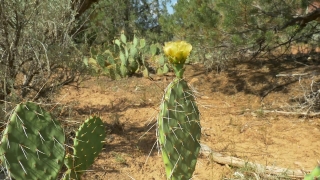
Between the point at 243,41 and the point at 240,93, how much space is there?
162 cm

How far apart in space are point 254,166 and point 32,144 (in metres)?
1.99

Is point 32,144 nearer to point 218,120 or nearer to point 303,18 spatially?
point 218,120

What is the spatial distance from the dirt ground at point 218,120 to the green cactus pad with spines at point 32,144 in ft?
1.66

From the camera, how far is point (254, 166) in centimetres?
339

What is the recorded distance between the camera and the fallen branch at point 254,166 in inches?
129

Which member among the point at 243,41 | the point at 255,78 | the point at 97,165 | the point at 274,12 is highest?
the point at 274,12

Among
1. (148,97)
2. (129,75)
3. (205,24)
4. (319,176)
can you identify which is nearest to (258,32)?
(205,24)

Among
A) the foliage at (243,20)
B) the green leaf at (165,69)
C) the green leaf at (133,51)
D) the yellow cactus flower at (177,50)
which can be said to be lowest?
the green leaf at (165,69)

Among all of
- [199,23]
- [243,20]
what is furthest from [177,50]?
[199,23]

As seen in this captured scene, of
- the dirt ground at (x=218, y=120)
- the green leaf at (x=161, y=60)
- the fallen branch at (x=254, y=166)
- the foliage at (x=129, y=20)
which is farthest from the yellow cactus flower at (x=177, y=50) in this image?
the foliage at (x=129, y=20)

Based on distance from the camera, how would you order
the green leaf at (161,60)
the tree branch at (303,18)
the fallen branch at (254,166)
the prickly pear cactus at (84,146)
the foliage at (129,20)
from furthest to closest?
the foliage at (129,20) → the green leaf at (161,60) → the tree branch at (303,18) → the fallen branch at (254,166) → the prickly pear cactus at (84,146)

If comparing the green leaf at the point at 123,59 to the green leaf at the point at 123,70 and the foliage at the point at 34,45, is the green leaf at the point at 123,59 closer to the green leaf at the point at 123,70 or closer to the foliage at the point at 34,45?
the green leaf at the point at 123,70

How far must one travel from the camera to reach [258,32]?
4852 mm

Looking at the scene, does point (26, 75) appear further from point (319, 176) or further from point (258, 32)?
point (319, 176)
